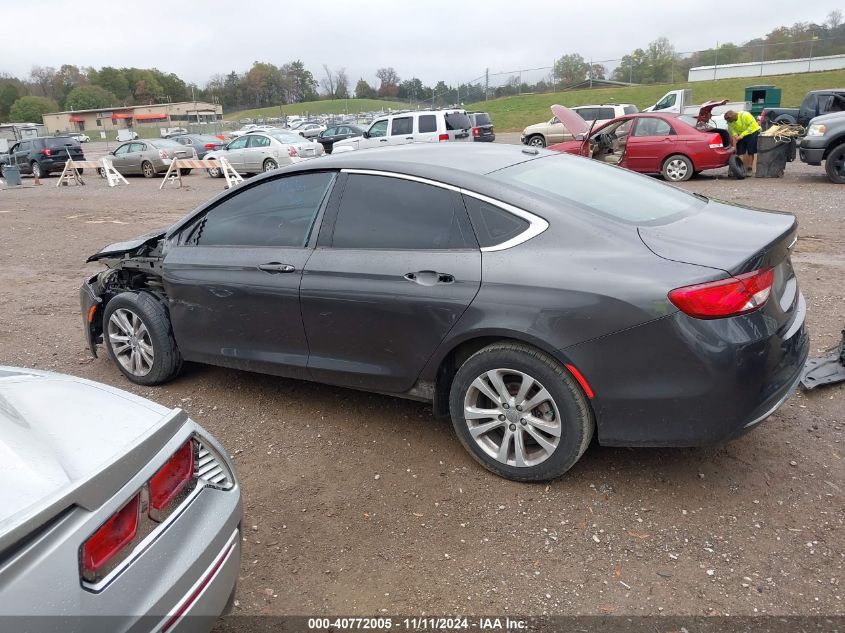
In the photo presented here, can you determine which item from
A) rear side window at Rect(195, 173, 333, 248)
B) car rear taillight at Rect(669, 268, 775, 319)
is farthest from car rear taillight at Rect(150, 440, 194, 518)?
car rear taillight at Rect(669, 268, 775, 319)

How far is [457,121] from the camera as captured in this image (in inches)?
816

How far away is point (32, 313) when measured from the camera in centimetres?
686

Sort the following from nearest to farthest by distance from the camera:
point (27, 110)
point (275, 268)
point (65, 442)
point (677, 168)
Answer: point (65, 442) → point (275, 268) → point (677, 168) → point (27, 110)

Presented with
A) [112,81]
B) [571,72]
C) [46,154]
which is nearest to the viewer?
[46,154]

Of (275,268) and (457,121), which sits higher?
(457,121)

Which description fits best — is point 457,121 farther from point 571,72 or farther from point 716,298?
point 571,72

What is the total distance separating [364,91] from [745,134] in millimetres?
124200

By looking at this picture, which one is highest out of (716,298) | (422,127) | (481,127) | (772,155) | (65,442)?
(422,127)

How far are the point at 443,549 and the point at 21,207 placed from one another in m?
17.8

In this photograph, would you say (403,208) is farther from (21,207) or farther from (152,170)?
(152,170)

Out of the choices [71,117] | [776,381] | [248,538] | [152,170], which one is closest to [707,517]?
[776,381]

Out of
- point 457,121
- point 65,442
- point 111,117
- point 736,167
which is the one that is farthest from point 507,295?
A: point 111,117

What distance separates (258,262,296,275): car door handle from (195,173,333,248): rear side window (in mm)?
142

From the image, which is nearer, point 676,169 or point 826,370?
point 826,370
